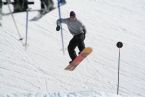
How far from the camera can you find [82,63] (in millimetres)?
15141

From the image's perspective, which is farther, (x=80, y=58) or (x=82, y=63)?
(x=82, y=63)

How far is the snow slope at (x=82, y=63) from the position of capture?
13.2 m

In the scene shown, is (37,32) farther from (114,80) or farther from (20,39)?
(114,80)

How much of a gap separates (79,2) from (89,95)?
1486cm

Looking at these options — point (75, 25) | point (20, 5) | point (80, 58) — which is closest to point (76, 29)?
point (75, 25)

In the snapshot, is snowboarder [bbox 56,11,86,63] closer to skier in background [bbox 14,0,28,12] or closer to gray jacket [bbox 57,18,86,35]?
gray jacket [bbox 57,18,86,35]

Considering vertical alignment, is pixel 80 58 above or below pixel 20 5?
above

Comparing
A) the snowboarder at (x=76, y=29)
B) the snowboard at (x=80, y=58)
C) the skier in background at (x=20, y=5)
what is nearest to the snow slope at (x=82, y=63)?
the snowboard at (x=80, y=58)

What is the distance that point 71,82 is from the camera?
13.5m

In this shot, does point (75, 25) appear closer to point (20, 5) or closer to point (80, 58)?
point (80, 58)

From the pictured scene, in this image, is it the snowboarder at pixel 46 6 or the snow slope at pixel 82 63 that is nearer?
the snow slope at pixel 82 63

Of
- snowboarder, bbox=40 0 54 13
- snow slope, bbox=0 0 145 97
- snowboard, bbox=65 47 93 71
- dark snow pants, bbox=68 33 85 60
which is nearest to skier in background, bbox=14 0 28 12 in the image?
snow slope, bbox=0 0 145 97

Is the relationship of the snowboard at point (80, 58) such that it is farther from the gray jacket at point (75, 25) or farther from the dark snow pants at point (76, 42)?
the gray jacket at point (75, 25)

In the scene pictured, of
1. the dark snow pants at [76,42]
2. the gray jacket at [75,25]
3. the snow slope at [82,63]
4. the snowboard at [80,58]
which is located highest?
the gray jacket at [75,25]
